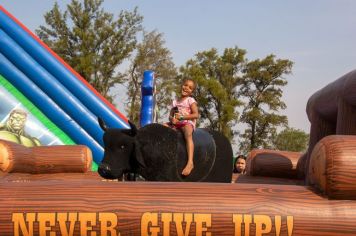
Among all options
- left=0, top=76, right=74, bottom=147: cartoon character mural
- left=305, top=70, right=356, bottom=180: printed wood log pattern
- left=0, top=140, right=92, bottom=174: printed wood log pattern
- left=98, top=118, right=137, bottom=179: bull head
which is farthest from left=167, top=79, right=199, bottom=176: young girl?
left=0, top=76, right=74, bottom=147: cartoon character mural

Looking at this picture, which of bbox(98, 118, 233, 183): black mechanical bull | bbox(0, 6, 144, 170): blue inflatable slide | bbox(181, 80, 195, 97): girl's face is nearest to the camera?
bbox(98, 118, 233, 183): black mechanical bull

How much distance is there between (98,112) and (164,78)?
19027 millimetres

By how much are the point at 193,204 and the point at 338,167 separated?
542 mm

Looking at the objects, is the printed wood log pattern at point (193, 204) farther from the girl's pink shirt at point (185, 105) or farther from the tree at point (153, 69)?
the tree at point (153, 69)

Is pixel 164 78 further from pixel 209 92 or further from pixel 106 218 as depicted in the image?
pixel 106 218

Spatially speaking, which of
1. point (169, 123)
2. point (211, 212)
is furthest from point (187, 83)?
point (211, 212)

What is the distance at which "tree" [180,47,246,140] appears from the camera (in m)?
23.9

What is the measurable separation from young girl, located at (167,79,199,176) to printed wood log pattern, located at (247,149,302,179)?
0.89 meters

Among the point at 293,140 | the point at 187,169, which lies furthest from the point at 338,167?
the point at 293,140

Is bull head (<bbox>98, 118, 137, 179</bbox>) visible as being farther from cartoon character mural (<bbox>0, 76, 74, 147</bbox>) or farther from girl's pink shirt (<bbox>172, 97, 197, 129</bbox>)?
cartoon character mural (<bbox>0, 76, 74, 147</bbox>)

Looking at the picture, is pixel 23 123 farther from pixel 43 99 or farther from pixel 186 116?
pixel 186 116

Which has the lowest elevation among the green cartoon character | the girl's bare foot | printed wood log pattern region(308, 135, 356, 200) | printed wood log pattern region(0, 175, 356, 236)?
printed wood log pattern region(0, 175, 356, 236)

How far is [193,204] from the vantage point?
188 centimetres

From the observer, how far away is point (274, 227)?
1839mm
